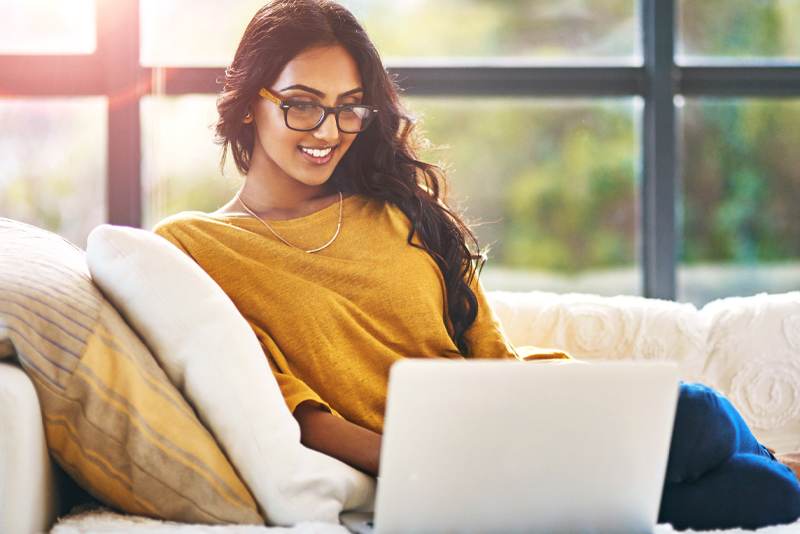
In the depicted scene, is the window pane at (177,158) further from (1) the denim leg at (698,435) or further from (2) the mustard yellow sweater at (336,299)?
(1) the denim leg at (698,435)

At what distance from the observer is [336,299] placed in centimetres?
133

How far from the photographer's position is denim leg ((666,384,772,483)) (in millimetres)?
966

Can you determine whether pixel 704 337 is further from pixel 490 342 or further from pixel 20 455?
pixel 20 455

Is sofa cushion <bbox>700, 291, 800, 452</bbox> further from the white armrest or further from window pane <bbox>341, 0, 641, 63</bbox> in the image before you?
the white armrest

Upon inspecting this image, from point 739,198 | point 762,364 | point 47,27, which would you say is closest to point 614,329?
point 762,364

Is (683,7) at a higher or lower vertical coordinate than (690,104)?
higher

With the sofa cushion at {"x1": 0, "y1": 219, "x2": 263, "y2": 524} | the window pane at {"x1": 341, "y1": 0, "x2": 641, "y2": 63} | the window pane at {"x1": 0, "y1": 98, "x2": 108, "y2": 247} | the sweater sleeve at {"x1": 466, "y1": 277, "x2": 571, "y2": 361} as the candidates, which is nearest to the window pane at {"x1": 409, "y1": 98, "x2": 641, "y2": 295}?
the window pane at {"x1": 341, "y1": 0, "x2": 641, "y2": 63}

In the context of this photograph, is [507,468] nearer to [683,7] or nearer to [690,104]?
[690,104]

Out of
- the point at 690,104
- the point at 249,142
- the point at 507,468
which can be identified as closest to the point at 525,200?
the point at 690,104

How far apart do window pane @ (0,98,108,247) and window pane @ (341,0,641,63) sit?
111 cm

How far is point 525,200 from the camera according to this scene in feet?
8.52

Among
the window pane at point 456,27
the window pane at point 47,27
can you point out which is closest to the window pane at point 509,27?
the window pane at point 456,27

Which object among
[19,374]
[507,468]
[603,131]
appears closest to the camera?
[507,468]

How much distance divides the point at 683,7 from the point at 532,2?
60 centimetres
